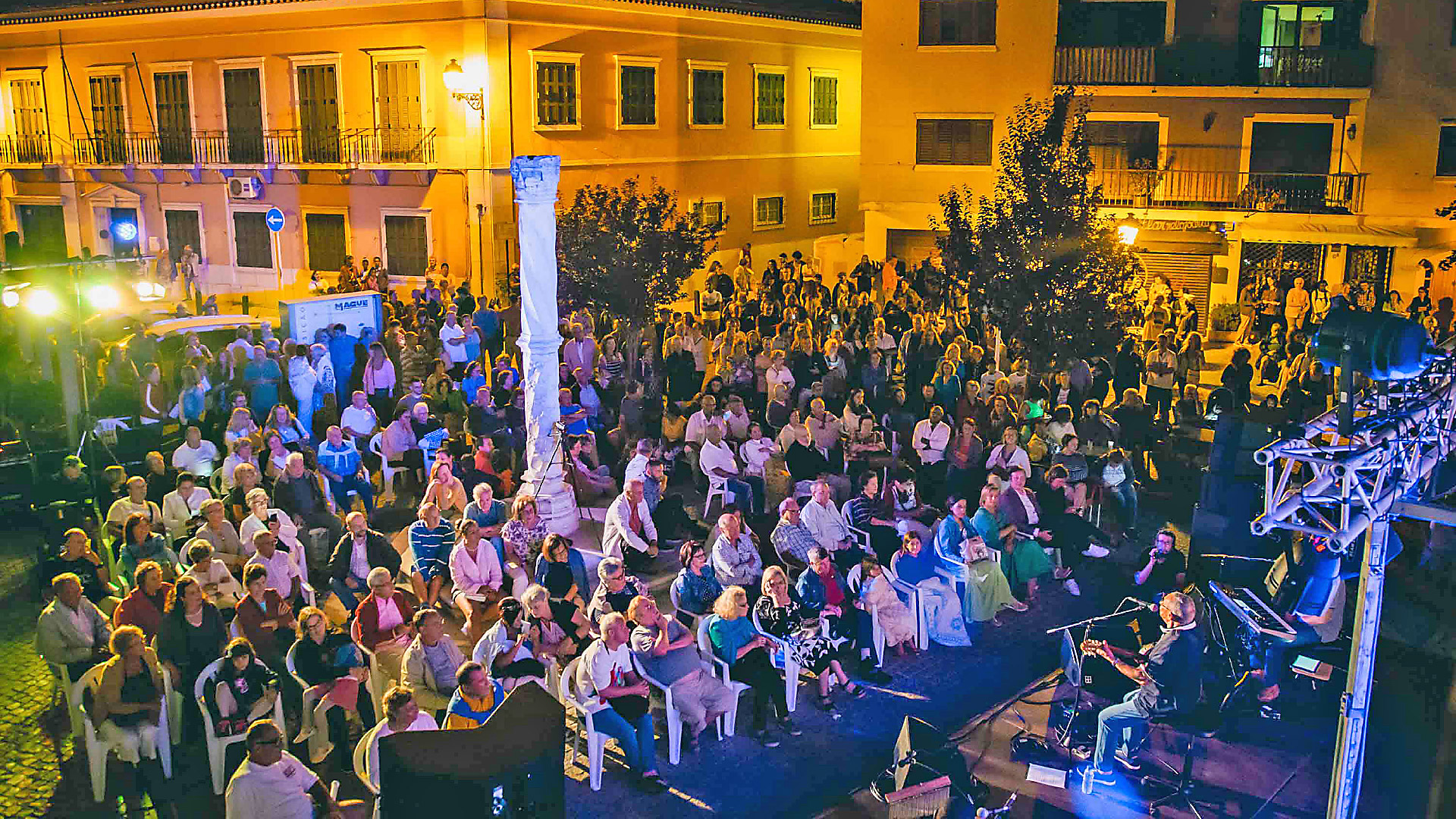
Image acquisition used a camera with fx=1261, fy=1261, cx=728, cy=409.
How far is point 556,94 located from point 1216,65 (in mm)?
12664

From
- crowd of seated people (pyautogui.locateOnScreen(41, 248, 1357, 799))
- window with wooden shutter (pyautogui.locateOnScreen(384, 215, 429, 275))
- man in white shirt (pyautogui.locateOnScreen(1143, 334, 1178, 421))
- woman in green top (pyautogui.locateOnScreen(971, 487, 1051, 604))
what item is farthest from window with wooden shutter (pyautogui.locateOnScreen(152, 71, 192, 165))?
woman in green top (pyautogui.locateOnScreen(971, 487, 1051, 604))

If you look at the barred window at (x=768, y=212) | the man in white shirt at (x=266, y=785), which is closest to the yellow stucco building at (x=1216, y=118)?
the barred window at (x=768, y=212)

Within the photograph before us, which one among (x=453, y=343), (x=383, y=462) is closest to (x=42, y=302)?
(x=383, y=462)

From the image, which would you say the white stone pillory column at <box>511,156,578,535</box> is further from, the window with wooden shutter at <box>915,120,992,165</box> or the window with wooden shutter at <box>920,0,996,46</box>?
the window with wooden shutter at <box>920,0,996,46</box>

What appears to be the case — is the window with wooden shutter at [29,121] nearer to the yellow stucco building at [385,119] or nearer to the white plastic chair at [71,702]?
the yellow stucco building at [385,119]

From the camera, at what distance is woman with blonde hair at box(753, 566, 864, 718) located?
8570mm

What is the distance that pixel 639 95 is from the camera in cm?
2609

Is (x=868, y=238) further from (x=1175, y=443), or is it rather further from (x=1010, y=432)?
(x=1010, y=432)

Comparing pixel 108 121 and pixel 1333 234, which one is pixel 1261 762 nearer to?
pixel 1333 234

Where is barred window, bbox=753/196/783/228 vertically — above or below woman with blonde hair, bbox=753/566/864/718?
above

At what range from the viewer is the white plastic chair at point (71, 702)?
804 centimetres

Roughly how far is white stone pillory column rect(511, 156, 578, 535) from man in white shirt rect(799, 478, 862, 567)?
249cm

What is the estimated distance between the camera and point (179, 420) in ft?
42.2

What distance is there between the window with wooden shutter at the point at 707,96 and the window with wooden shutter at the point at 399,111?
623 cm
